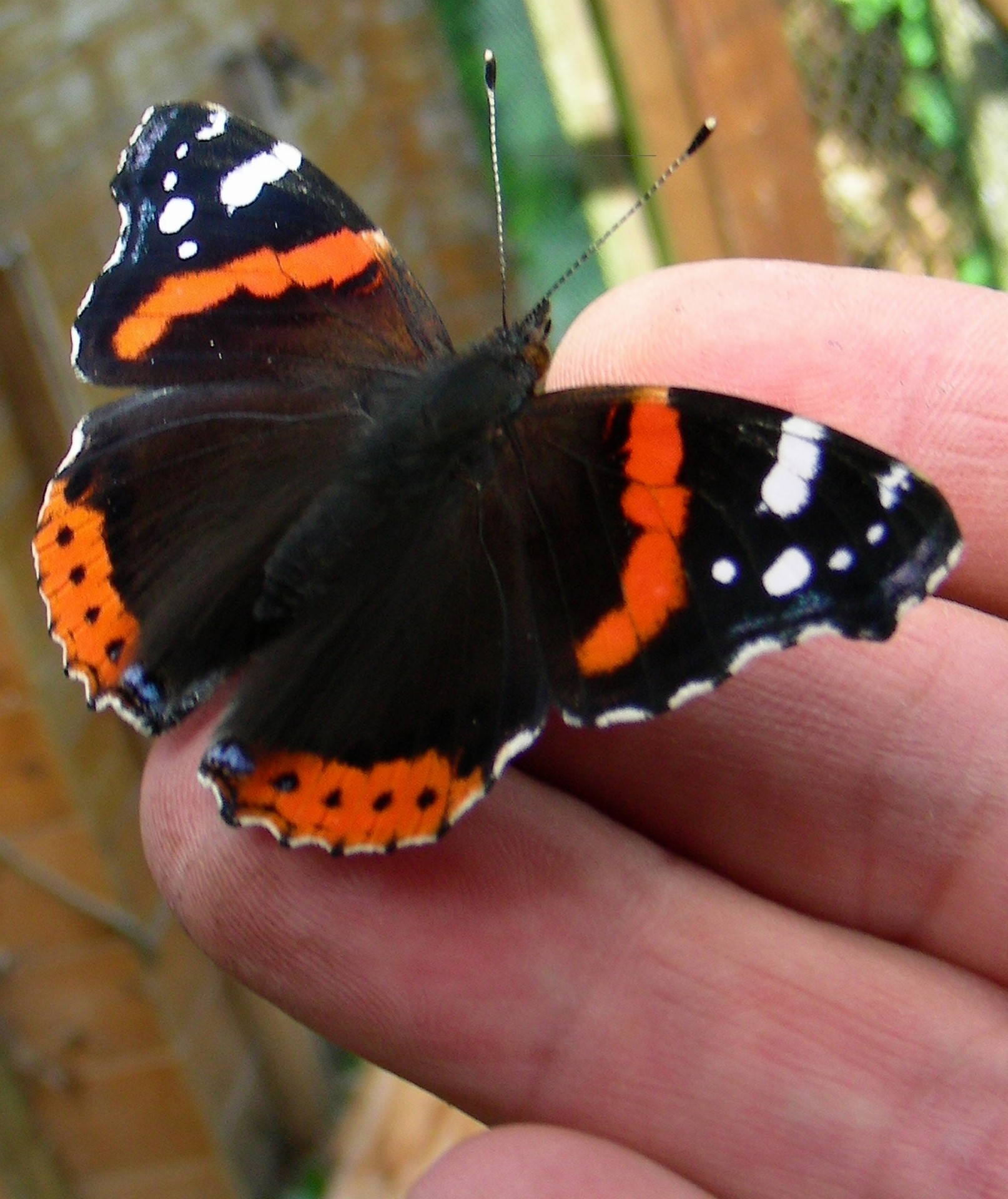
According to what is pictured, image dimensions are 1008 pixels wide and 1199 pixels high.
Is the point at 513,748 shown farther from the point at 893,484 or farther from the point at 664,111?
the point at 664,111

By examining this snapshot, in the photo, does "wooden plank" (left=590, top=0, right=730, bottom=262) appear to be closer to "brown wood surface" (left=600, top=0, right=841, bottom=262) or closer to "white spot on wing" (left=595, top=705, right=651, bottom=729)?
"brown wood surface" (left=600, top=0, right=841, bottom=262)

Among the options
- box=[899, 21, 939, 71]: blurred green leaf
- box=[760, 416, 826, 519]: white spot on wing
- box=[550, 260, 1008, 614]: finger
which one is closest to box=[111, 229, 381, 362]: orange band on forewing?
box=[550, 260, 1008, 614]: finger

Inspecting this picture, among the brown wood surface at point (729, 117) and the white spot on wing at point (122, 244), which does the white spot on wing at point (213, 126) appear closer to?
the white spot on wing at point (122, 244)

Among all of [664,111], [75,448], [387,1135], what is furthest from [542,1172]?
[664,111]

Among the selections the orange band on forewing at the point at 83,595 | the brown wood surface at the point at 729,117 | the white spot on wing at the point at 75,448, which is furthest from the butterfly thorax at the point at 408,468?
the brown wood surface at the point at 729,117

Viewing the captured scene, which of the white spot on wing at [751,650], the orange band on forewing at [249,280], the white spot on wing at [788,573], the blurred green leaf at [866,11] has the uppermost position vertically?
the orange band on forewing at [249,280]
